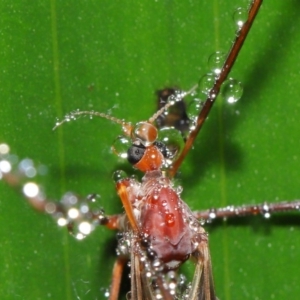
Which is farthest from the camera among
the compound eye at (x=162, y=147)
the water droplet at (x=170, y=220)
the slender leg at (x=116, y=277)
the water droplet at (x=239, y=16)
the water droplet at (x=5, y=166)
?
the slender leg at (x=116, y=277)

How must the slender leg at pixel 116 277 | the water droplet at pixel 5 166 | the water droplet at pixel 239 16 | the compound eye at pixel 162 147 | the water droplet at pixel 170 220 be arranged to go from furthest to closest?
A: the slender leg at pixel 116 277 → the compound eye at pixel 162 147 → the water droplet at pixel 170 220 → the water droplet at pixel 239 16 → the water droplet at pixel 5 166

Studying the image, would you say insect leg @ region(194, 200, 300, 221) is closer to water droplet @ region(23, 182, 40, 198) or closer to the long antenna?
the long antenna

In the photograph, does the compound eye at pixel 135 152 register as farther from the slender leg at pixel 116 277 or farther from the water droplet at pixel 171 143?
the slender leg at pixel 116 277

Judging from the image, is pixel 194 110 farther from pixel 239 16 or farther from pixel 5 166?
pixel 5 166

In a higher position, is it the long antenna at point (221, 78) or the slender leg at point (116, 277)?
the long antenna at point (221, 78)

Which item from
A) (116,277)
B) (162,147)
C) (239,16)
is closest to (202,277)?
(116,277)

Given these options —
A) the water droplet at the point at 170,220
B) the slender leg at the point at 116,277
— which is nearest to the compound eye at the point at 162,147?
the water droplet at the point at 170,220

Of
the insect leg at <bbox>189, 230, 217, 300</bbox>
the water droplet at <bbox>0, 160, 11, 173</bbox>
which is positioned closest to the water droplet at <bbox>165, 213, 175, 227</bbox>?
the insect leg at <bbox>189, 230, 217, 300</bbox>
